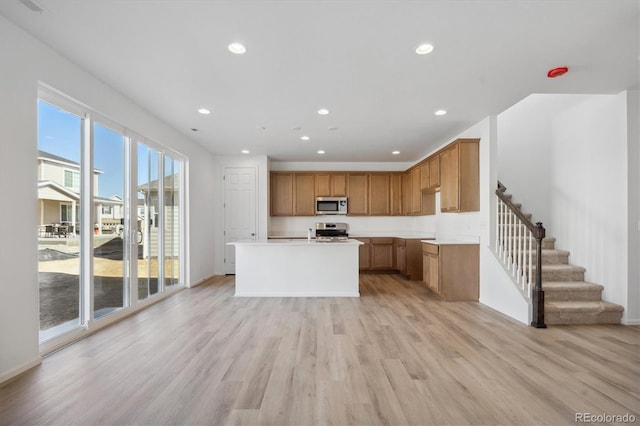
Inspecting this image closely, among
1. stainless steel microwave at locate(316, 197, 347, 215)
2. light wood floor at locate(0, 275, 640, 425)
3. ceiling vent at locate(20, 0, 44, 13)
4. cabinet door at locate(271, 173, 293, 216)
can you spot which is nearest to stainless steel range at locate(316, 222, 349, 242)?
stainless steel microwave at locate(316, 197, 347, 215)

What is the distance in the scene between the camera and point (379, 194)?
23.4ft

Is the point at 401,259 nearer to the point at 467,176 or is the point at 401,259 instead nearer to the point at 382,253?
the point at 382,253

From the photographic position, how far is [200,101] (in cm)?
360

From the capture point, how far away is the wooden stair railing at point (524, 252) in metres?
3.36

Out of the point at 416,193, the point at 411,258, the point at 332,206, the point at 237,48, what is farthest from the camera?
the point at 332,206

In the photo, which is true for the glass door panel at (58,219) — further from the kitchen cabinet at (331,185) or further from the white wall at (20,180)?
the kitchen cabinet at (331,185)

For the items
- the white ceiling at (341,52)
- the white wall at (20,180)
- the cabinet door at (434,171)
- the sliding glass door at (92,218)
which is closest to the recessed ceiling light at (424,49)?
the white ceiling at (341,52)

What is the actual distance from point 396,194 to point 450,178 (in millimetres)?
2396

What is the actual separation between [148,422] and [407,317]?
2895 millimetres

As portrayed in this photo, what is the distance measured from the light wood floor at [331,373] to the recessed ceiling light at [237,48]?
107 inches

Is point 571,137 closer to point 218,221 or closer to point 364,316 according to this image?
point 364,316

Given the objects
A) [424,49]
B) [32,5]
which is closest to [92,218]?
[32,5]

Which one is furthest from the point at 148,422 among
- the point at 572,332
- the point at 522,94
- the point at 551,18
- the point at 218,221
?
the point at 218,221

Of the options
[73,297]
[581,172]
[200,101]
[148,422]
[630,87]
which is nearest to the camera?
[148,422]
